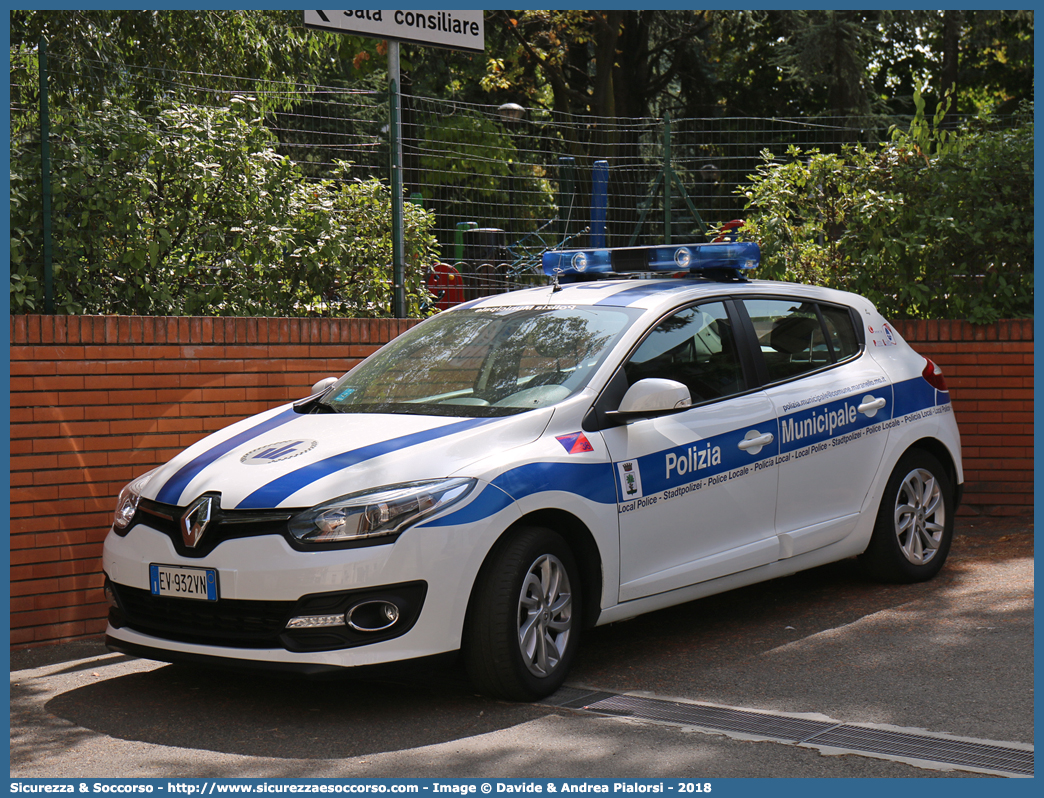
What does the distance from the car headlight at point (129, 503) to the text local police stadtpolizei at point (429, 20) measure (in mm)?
3493

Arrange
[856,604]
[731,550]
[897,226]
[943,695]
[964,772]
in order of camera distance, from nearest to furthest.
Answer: [964,772], [943,695], [731,550], [856,604], [897,226]

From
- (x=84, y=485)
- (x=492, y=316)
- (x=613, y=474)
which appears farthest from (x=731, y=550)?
(x=84, y=485)

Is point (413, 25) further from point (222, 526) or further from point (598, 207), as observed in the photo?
point (222, 526)

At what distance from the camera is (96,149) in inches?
261

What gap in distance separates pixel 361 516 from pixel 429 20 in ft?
14.1

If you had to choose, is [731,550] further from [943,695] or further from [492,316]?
[492,316]

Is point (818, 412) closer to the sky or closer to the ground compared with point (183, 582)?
closer to the sky

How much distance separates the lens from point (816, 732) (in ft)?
14.2

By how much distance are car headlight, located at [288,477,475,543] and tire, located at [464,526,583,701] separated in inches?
15.4

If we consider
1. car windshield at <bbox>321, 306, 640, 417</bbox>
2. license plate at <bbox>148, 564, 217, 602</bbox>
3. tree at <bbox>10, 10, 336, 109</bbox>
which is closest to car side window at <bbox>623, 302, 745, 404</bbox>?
car windshield at <bbox>321, 306, 640, 417</bbox>

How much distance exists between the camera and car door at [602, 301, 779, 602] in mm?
5109

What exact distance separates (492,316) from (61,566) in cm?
260

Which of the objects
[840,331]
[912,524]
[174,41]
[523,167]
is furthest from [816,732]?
[174,41]

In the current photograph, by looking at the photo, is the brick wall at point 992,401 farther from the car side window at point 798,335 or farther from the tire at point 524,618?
the tire at point 524,618
